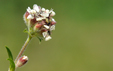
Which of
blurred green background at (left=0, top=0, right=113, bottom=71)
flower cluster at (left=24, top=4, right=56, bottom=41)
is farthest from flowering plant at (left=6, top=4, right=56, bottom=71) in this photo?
blurred green background at (left=0, top=0, right=113, bottom=71)

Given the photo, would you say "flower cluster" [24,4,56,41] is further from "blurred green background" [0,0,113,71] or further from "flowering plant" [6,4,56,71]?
"blurred green background" [0,0,113,71]

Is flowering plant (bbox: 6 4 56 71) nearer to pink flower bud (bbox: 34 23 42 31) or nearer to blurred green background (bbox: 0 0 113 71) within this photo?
pink flower bud (bbox: 34 23 42 31)

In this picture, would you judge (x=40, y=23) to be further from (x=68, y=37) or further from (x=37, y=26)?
(x=68, y=37)

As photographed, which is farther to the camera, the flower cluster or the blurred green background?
the blurred green background

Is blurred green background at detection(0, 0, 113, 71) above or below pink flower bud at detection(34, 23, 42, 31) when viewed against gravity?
above

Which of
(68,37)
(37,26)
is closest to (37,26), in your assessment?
(37,26)
